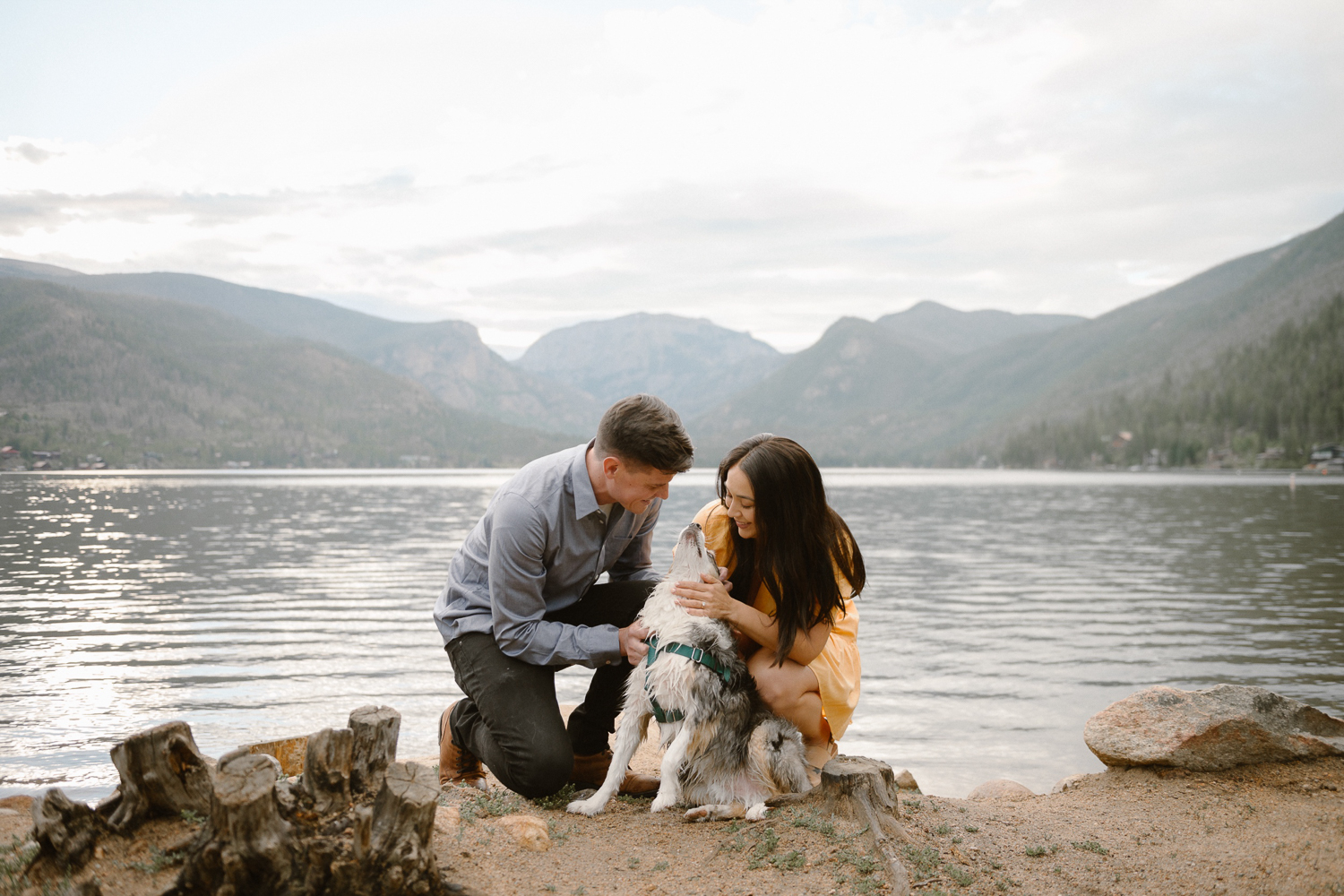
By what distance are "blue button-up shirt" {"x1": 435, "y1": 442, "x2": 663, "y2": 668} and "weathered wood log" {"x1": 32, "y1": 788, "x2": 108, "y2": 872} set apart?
82.3 inches

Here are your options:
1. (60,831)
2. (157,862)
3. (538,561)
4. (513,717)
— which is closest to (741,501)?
(538,561)

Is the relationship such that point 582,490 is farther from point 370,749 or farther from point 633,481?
point 370,749

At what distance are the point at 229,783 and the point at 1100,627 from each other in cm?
1770

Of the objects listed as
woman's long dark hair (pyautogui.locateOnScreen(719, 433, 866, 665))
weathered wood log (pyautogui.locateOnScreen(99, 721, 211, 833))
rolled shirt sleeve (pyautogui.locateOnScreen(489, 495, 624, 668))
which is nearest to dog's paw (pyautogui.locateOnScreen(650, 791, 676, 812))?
rolled shirt sleeve (pyautogui.locateOnScreen(489, 495, 624, 668))

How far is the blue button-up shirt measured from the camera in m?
4.70

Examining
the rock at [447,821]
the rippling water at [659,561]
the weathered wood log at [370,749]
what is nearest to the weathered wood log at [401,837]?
the weathered wood log at [370,749]

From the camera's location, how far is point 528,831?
13.8ft

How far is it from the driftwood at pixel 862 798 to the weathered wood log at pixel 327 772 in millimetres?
2413

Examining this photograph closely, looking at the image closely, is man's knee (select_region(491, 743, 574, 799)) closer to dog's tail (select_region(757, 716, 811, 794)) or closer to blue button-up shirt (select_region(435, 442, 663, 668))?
blue button-up shirt (select_region(435, 442, 663, 668))

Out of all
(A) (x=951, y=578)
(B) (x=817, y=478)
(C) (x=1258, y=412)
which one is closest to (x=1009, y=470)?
(C) (x=1258, y=412)

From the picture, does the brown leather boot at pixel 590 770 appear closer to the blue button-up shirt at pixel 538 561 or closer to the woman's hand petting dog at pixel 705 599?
the blue button-up shirt at pixel 538 561

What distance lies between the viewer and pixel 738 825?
439 centimetres

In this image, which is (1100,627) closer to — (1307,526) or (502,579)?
(502,579)

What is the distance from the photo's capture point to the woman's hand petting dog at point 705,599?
4.32m
